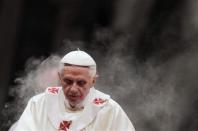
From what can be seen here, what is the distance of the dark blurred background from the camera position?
17.3 metres

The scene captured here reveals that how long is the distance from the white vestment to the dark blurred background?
4566mm

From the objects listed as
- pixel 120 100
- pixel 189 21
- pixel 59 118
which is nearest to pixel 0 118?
pixel 120 100

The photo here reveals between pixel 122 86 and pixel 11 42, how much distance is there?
844 cm

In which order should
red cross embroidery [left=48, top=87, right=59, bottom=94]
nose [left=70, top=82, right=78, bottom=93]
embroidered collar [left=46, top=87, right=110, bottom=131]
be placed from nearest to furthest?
nose [left=70, top=82, right=78, bottom=93], embroidered collar [left=46, top=87, right=110, bottom=131], red cross embroidery [left=48, top=87, right=59, bottom=94]

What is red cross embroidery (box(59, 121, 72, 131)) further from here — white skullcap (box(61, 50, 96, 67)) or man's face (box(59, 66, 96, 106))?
white skullcap (box(61, 50, 96, 67))

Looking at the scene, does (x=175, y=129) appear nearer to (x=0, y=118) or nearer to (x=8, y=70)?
(x=0, y=118)

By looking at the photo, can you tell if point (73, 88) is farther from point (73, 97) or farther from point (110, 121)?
point (110, 121)

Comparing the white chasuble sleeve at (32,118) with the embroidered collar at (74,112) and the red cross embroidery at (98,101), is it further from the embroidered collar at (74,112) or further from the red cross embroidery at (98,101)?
the red cross embroidery at (98,101)

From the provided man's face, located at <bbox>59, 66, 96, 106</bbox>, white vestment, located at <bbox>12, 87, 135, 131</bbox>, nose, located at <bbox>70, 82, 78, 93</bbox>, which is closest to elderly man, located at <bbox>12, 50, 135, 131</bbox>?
white vestment, located at <bbox>12, 87, 135, 131</bbox>

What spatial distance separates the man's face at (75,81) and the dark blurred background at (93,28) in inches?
192

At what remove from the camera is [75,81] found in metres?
11.4

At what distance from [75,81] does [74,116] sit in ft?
1.77

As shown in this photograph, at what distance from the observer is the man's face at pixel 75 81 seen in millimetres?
11406

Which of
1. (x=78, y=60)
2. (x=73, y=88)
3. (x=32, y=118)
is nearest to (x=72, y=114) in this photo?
(x=32, y=118)
